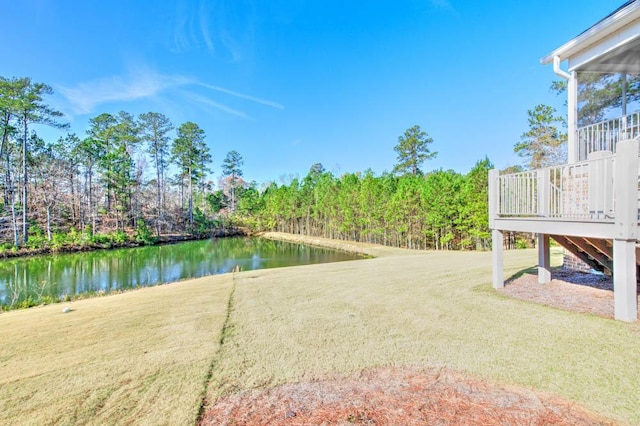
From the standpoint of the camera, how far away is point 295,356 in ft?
10.2

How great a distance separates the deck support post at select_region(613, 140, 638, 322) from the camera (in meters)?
3.24

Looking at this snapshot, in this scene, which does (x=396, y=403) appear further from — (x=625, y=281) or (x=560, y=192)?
(x=560, y=192)

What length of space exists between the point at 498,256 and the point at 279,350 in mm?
4100

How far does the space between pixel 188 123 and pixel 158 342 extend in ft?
114

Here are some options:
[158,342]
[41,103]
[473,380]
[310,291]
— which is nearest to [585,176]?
[473,380]

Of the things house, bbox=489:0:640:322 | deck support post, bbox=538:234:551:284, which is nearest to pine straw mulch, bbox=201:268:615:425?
house, bbox=489:0:640:322

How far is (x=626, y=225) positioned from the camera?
10.7 feet

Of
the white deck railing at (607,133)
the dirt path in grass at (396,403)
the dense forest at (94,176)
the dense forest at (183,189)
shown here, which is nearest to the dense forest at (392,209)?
the dense forest at (183,189)

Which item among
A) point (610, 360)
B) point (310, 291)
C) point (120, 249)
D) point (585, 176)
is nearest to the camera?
point (610, 360)

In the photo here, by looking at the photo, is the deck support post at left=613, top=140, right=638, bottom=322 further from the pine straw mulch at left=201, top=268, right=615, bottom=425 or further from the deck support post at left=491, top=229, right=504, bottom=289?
the pine straw mulch at left=201, top=268, right=615, bottom=425

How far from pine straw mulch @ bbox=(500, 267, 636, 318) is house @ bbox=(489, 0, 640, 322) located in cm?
27

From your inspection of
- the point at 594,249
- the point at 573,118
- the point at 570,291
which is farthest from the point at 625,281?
the point at 573,118

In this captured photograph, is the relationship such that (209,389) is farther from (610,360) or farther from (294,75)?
(294,75)

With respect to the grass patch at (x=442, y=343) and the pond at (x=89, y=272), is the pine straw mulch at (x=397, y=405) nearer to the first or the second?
the grass patch at (x=442, y=343)
